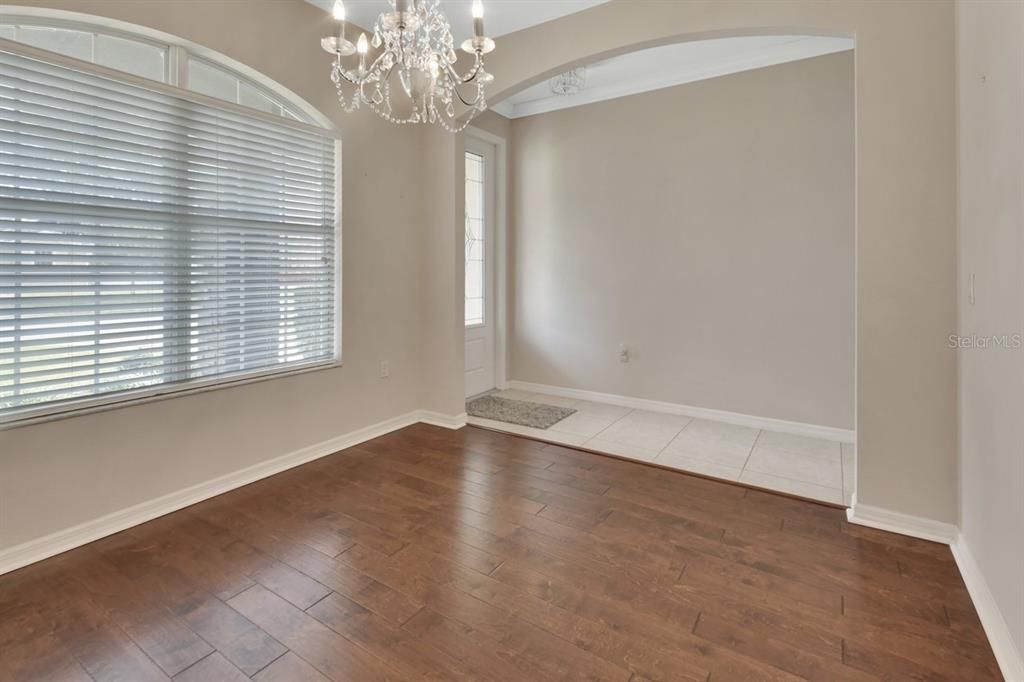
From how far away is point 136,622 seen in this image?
5.54ft

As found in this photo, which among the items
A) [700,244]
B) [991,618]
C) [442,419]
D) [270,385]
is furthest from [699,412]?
[270,385]

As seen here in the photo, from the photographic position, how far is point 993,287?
168 centimetres

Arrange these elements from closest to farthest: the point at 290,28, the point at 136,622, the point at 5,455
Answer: the point at 136,622, the point at 5,455, the point at 290,28

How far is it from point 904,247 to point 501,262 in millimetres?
3474

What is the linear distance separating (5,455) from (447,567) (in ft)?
6.10

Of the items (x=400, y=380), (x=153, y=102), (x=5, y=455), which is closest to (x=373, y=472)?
(x=400, y=380)

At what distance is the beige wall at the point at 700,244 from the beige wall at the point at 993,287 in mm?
1586

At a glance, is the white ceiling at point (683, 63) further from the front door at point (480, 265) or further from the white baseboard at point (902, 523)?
the white baseboard at point (902, 523)

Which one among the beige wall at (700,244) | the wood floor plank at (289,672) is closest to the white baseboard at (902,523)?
the beige wall at (700,244)

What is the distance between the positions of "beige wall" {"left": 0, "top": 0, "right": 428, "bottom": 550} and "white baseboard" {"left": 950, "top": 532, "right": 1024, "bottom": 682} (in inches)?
130

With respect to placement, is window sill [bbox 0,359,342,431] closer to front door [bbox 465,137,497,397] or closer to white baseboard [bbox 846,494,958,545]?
front door [bbox 465,137,497,397]

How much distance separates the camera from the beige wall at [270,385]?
7.02 feet

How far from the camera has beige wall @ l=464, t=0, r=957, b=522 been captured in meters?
2.18

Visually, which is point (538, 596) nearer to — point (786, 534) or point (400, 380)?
point (786, 534)
